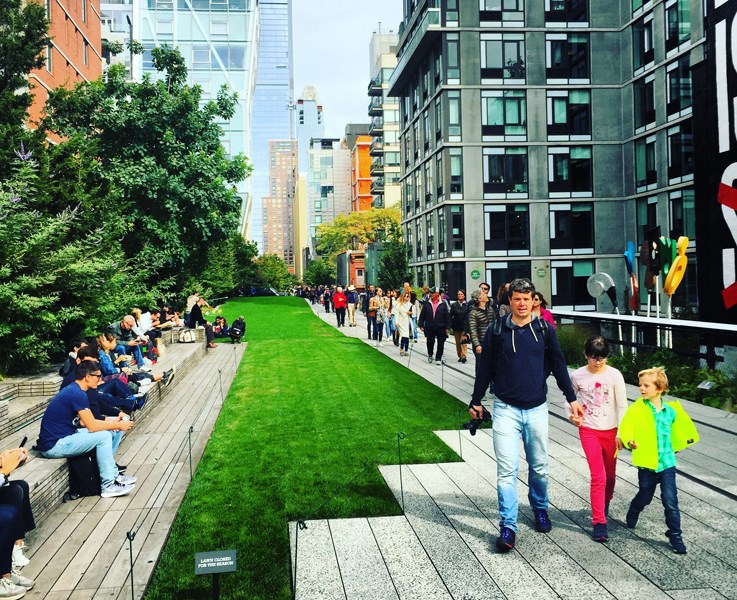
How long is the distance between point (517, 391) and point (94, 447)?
4.37m

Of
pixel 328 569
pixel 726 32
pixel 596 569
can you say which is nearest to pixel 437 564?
pixel 328 569

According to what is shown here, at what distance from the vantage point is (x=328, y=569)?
4.99 m

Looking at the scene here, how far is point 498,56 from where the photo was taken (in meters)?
42.3

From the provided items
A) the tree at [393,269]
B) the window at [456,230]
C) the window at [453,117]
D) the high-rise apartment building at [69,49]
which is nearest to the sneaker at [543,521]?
the high-rise apartment building at [69,49]

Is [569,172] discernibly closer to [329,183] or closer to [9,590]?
[9,590]

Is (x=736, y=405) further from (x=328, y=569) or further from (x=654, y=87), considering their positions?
(x=654, y=87)

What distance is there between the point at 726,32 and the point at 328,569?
47.5 ft

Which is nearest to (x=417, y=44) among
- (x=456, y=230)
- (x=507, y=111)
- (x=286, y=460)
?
(x=507, y=111)

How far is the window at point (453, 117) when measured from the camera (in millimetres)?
42375

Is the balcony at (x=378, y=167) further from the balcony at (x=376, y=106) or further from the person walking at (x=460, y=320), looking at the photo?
the person walking at (x=460, y=320)

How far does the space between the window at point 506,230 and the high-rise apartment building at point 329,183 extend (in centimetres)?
12993

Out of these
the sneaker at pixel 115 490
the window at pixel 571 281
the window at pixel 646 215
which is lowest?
the sneaker at pixel 115 490

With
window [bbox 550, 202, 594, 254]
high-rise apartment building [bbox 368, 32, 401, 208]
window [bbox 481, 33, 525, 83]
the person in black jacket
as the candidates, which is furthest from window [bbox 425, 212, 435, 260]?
high-rise apartment building [bbox 368, 32, 401, 208]

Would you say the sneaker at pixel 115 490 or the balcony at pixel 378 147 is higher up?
the balcony at pixel 378 147
